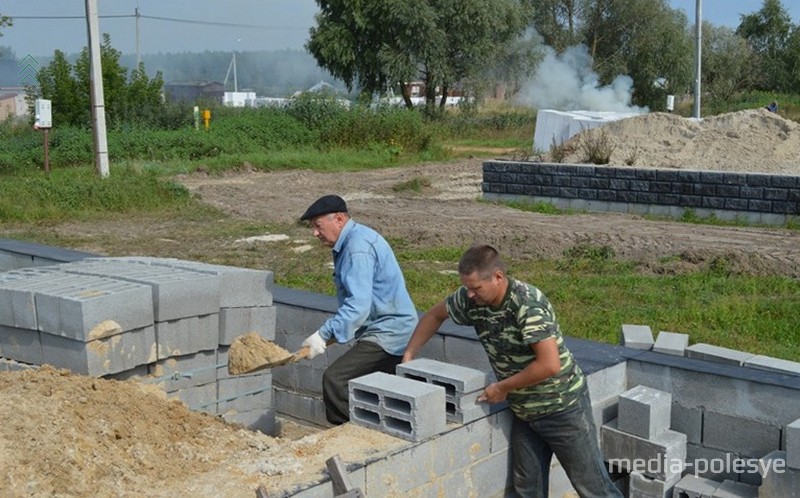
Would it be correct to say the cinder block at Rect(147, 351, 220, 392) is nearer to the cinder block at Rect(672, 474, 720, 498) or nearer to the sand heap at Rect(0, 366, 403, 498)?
the sand heap at Rect(0, 366, 403, 498)

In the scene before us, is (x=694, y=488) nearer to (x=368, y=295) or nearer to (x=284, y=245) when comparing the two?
(x=368, y=295)

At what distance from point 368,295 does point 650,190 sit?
11279mm

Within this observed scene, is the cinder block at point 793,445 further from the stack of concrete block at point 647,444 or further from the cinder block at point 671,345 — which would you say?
the cinder block at point 671,345

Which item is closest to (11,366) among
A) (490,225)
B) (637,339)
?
(637,339)

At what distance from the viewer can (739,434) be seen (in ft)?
15.2

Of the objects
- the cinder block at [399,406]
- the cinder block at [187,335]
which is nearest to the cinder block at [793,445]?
the cinder block at [399,406]

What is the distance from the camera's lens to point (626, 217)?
1517cm

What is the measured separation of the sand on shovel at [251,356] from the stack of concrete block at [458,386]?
724 mm

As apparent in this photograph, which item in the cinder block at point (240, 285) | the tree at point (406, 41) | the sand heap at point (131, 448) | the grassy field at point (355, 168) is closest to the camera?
the sand heap at point (131, 448)

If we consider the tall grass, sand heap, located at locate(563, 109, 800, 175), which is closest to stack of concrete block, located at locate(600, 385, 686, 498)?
sand heap, located at locate(563, 109, 800, 175)

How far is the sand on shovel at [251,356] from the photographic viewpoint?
15.4 ft

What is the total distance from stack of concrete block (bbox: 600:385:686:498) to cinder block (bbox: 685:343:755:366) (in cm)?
50

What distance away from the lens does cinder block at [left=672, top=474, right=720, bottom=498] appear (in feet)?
15.0

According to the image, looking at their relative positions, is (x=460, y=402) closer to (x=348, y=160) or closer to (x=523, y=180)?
(x=523, y=180)
